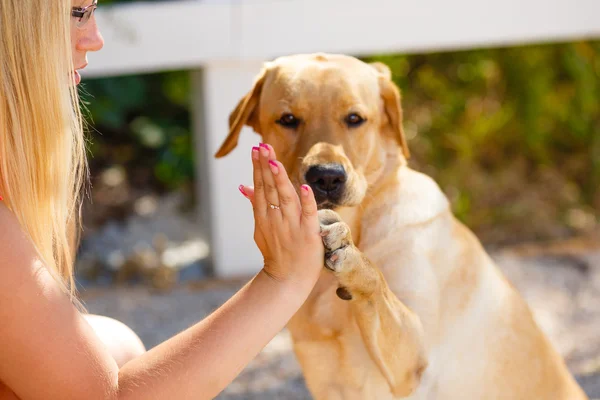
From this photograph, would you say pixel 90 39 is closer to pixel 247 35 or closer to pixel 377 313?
pixel 377 313

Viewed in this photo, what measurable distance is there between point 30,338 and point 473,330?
4.25ft

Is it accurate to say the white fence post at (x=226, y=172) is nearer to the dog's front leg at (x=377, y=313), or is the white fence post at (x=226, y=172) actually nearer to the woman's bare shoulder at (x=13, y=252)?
the dog's front leg at (x=377, y=313)

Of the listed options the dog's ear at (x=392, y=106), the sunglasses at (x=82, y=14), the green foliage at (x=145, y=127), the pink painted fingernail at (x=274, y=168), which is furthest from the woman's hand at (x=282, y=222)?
the green foliage at (x=145, y=127)

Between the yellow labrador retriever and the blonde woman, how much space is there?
0.52m

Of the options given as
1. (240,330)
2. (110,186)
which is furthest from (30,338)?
(110,186)

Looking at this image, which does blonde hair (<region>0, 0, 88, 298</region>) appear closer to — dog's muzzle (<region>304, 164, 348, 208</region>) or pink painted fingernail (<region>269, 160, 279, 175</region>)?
pink painted fingernail (<region>269, 160, 279, 175</region>)

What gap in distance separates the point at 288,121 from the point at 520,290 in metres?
2.57

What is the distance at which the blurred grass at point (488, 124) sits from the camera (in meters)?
5.47

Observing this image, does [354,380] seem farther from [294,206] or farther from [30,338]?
[30,338]

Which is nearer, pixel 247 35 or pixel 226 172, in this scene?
pixel 247 35

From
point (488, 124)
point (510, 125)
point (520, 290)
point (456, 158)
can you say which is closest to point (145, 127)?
point (456, 158)

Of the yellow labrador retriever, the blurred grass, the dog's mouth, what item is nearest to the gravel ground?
the blurred grass

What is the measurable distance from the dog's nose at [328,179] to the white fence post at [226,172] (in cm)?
224

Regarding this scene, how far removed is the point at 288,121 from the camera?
2322 millimetres
